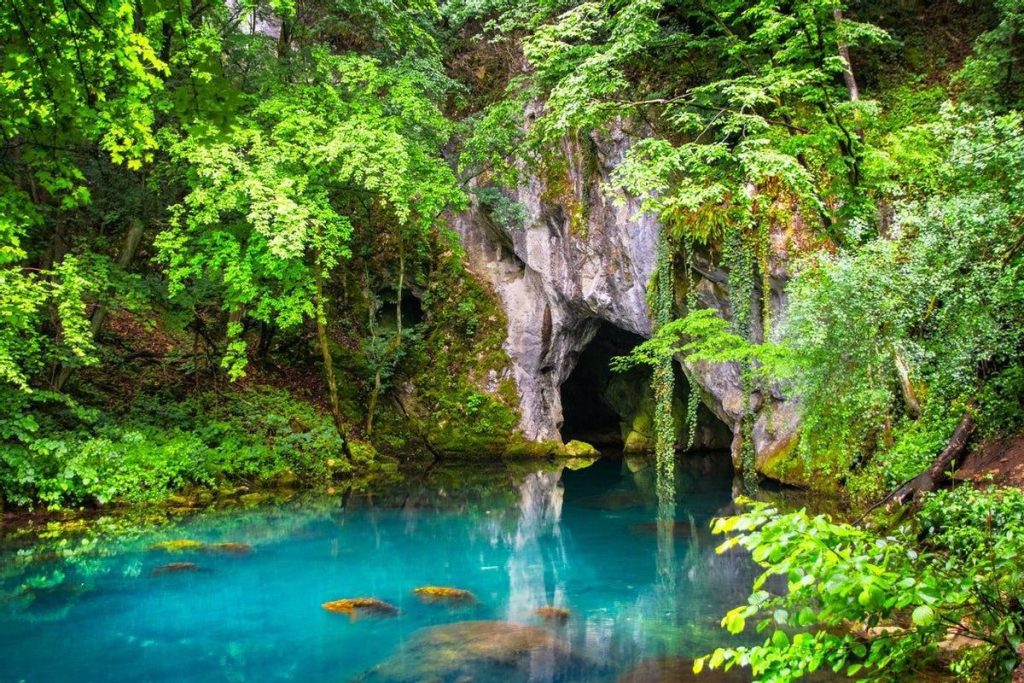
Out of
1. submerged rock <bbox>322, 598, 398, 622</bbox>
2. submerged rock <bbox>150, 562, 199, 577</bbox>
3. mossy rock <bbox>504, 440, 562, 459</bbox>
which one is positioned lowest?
submerged rock <bbox>322, 598, 398, 622</bbox>

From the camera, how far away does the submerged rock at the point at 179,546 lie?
8484 mm

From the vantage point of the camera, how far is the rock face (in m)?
13.4

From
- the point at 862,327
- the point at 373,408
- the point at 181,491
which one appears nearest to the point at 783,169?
the point at 862,327

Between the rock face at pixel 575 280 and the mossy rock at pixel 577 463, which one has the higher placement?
the rock face at pixel 575 280

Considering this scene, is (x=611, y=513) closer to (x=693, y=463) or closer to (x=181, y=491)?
(x=693, y=463)

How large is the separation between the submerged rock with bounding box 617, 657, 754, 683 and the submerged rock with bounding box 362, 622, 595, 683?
0.38 meters

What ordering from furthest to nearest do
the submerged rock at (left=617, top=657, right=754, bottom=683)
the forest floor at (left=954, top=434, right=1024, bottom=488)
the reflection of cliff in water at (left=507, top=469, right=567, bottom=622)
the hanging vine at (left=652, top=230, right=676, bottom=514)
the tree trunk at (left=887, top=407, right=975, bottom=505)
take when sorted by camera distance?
the hanging vine at (left=652, top=230, right=676, bottom=514) < the reflection of cliff in water at (left=507, top=469, right=567, bottom=622) < the tree trunk at (left=887, top=407, right=975, bottom=505) < the forest floor at (left=954, top=434, right=1024, bottom=488) < the submerged rock at (left=617, top=657, right=754, bottom=683)

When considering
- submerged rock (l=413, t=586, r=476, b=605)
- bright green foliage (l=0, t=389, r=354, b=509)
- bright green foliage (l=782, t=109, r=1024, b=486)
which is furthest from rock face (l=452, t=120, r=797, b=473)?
submerged rock (l=413, t=586, r=476, b=605)

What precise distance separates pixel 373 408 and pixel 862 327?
37.3 feet

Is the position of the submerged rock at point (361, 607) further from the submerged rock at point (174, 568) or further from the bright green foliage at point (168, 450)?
the bright green foliage at point (168, 450)

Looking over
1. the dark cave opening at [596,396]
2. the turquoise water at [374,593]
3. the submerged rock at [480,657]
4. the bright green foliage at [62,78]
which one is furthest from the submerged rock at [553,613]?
the dark cave opening at [596,396]

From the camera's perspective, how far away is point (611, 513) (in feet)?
36.9

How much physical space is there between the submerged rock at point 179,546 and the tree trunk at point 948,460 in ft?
26.1

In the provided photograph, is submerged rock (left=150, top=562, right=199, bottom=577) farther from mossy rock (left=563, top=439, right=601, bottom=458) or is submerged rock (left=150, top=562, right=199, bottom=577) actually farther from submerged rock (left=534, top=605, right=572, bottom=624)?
mossy rock (left=563, top=439, right=601, bottom=458)
